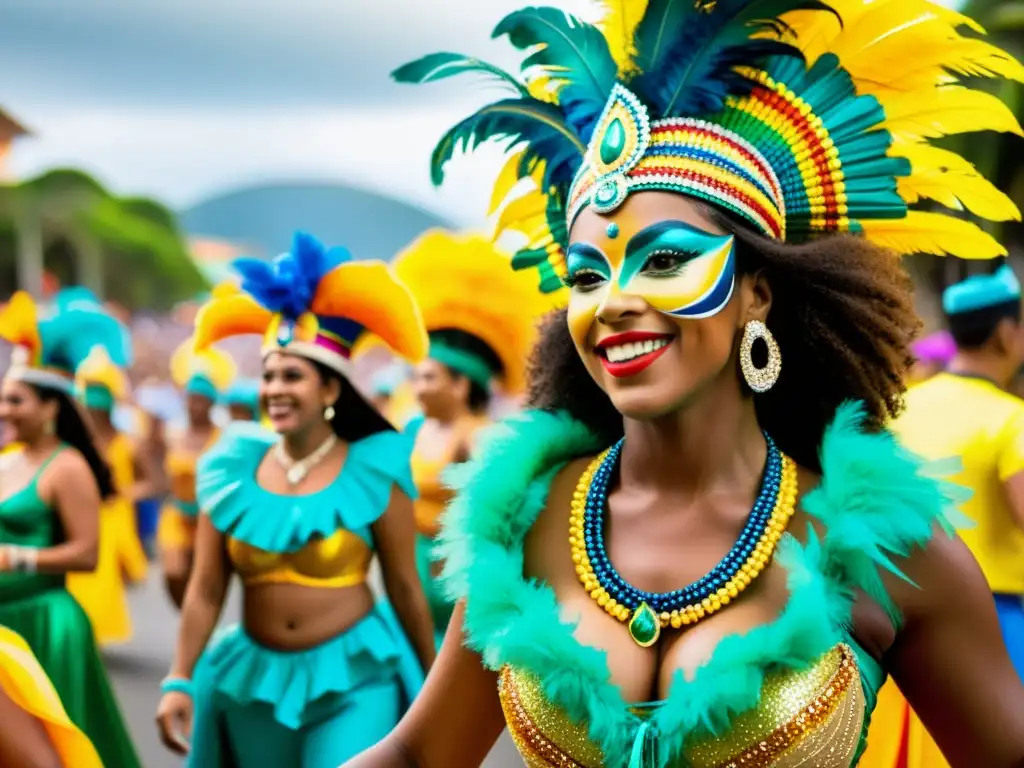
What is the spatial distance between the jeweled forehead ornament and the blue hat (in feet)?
9.23

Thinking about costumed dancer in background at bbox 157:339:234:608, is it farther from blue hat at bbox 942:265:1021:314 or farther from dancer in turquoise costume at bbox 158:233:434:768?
blue hat at bbox 942:265:1021:314

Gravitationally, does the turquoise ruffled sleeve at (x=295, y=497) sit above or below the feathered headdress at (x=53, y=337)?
above

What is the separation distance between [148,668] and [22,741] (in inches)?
271

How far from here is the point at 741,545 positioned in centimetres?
197

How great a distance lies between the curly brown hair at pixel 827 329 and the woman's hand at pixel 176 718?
2.53m

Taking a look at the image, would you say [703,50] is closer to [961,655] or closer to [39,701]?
[961,655]

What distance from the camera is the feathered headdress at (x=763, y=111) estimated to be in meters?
2.02

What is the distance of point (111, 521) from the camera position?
9.89m

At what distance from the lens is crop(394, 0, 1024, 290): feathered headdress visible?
79.7 inches

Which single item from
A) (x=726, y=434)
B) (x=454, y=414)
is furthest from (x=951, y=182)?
(x=454, y=414)

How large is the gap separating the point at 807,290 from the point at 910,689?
0.63 metres

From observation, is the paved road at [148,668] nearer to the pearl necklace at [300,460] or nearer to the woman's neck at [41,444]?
the woman's neck at [41,444]

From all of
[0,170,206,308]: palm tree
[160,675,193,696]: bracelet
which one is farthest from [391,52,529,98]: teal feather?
[0,170,206,308]: palm tree

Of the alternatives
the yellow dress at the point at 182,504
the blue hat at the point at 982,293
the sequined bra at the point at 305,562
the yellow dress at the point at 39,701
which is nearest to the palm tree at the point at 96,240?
the yellow dress at the point at 182,504
